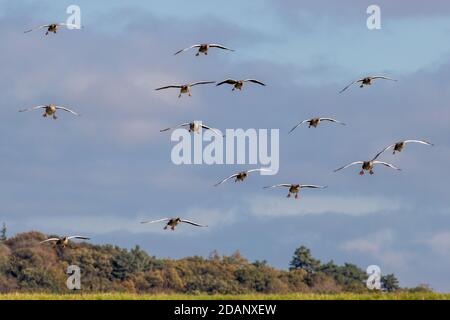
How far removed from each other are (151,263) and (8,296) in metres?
116

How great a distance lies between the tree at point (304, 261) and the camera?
16562 centimetres

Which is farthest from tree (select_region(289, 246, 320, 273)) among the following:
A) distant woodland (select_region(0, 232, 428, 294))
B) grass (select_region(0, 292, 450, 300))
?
grass (select_region(0, 292, 450, 300))

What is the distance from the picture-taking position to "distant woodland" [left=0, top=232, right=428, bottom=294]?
147 meters

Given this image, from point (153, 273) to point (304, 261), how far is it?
20348 mm

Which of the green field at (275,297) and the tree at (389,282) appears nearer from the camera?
the green field at (275,297)

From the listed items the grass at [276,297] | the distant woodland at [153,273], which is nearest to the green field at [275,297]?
the grass at [276,297]

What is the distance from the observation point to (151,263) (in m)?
166

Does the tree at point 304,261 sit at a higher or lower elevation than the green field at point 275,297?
higher

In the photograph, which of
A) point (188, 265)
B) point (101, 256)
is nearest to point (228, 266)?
point (188, 265)

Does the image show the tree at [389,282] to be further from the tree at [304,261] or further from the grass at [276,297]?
the grass at [276,297]

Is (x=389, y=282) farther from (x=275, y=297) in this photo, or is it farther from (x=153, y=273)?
(x=275, y=297)

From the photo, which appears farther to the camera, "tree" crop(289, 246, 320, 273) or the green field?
"tree" crop(289, 246, 320, 273)

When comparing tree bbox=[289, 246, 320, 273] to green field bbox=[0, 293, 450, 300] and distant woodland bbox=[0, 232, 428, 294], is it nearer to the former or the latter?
distant woodland bbox=[0, 232, 428, 294]

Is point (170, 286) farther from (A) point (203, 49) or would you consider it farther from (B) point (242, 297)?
(B) point (242, 297)
